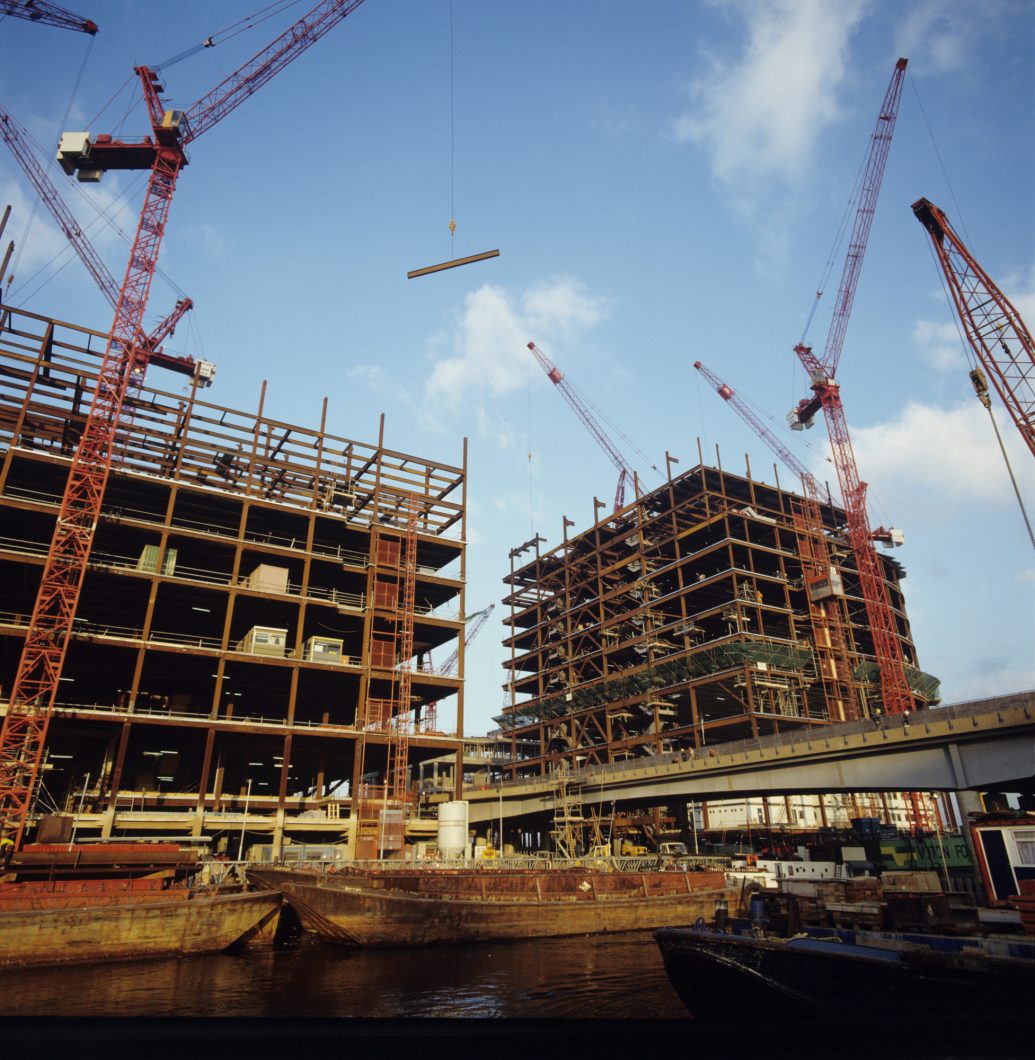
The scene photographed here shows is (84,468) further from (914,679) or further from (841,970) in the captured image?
(914,679)

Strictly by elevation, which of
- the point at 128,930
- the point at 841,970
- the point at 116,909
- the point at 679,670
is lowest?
the point at 128,930

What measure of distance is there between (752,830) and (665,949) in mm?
63460

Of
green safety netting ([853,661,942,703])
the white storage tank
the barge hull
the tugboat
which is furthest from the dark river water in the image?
green safety netting ([853,661,942,703])

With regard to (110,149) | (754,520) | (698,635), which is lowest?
(698,635)

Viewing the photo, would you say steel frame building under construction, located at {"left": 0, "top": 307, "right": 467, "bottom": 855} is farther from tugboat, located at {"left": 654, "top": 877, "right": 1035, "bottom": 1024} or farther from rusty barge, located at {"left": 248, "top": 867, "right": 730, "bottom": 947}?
tugboat, located at {"left": 654, "top": 877, "right": 1035, "bottom": 1024}

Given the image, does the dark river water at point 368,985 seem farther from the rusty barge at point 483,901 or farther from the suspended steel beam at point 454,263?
the suspended steel beam at point 454,263

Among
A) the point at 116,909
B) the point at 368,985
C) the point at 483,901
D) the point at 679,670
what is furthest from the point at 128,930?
the point at 679,670

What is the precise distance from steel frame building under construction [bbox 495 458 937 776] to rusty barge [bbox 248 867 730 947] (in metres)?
40.7

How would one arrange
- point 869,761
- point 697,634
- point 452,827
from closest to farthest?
point 869,761, point 452,827, point 697,634

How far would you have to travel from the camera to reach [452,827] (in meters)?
54.1

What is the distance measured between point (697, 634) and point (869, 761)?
5559 centimetres

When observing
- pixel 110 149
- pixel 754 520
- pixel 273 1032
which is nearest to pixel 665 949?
pixel 273 1032

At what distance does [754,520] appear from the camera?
100125mm

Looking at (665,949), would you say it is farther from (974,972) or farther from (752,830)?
(752,830)
